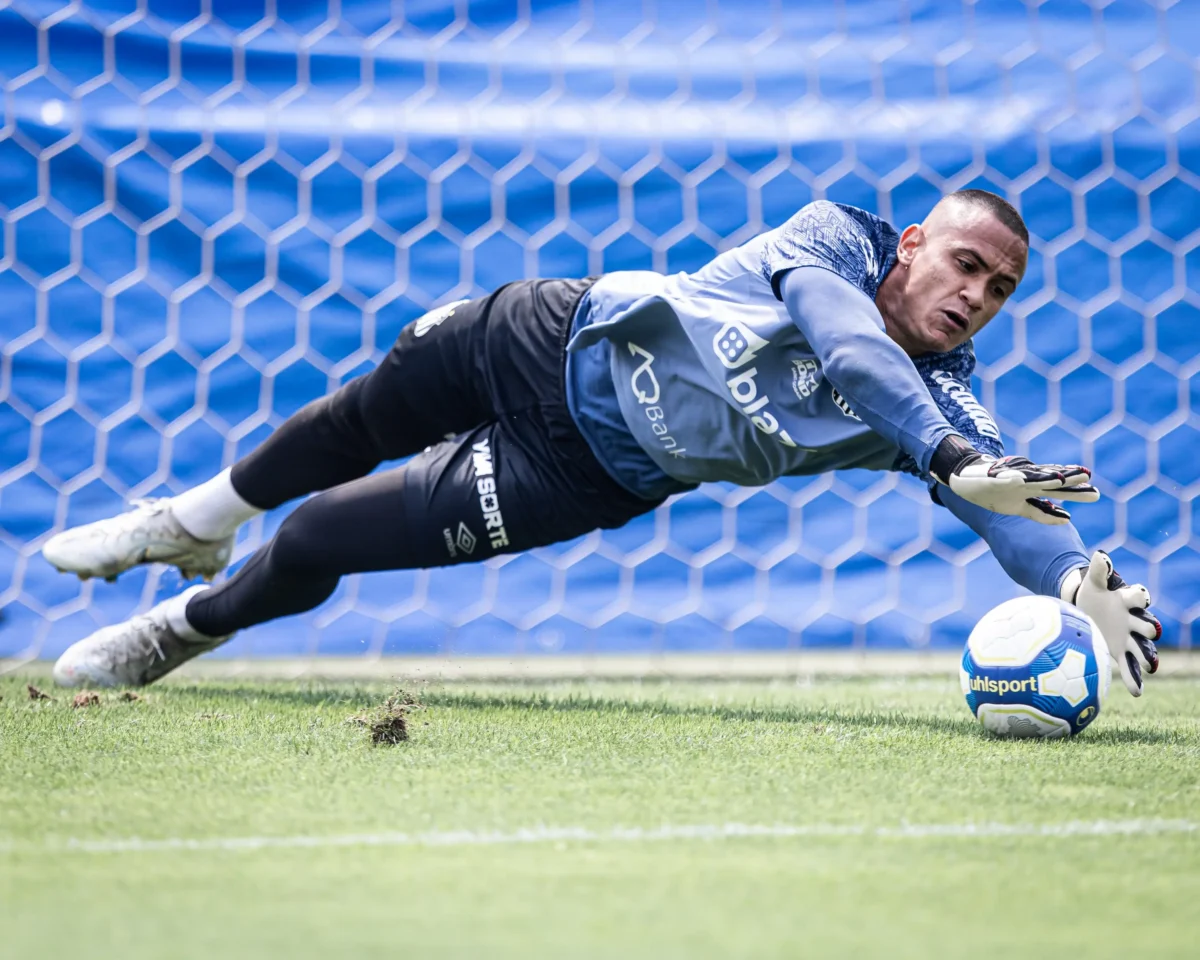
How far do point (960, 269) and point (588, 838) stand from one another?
1.24 metres

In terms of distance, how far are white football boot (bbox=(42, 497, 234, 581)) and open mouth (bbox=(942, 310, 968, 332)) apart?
1.43 m

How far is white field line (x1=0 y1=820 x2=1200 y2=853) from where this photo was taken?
1.26m

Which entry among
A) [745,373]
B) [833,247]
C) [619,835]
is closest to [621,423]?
[745,373]

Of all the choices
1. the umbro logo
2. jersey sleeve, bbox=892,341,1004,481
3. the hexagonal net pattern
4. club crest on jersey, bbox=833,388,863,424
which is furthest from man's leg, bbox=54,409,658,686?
the hexagonal net pattern

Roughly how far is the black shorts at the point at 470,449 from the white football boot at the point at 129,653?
1.27ft

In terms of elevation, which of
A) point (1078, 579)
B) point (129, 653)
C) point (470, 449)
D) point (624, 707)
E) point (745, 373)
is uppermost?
point (745, 373)

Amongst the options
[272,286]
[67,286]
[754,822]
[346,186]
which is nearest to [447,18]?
[346,186]

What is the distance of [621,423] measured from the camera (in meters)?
2.26

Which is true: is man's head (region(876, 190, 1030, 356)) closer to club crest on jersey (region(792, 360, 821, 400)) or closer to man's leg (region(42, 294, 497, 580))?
club crest on jersey (region(792, 360, 821, 400))

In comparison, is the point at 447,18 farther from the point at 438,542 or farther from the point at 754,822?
the point at 754,822

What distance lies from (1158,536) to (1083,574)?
147cm

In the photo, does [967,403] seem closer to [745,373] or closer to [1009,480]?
[745,373]

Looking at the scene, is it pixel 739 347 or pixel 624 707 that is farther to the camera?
pixel 624 707

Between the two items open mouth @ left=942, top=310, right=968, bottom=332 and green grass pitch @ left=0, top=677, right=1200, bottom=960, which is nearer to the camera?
green grass pitch @ left=0, top=677, right=1200, bottom=960
